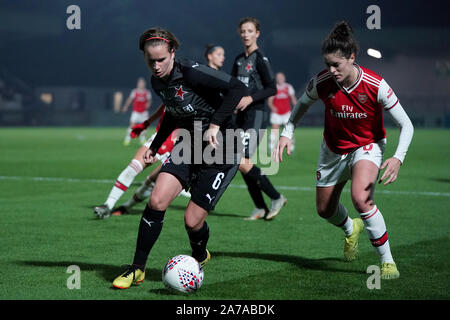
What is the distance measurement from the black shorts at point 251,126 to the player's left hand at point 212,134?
10.7 ft

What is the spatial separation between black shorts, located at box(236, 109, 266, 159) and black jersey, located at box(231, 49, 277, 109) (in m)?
0.11

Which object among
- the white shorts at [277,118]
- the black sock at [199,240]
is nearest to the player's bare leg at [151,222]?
the black sock at [199,240]

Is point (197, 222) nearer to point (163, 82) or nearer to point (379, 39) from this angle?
point (163, 82)

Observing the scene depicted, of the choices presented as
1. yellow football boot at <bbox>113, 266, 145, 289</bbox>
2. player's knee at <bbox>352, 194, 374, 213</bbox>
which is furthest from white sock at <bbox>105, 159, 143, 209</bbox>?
player's knee at <bbox>352, 194, 374, 213</bbox>

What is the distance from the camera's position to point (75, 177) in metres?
13.8

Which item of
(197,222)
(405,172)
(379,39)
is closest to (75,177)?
(405,172)

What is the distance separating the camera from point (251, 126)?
28.8 feet

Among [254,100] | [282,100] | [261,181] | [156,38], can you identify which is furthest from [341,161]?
[282,100]

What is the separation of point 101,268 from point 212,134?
5.25 ft

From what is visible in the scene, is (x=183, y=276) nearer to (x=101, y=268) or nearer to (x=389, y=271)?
(x=101, y=268)

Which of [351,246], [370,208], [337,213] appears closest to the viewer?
[370,208]

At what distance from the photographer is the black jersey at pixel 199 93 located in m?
5.37
